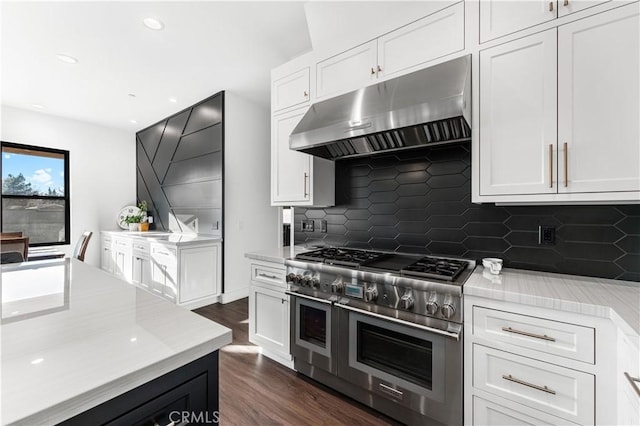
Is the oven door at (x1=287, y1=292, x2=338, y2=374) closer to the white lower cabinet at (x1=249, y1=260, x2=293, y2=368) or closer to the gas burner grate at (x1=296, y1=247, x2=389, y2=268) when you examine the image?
the white lower cabinet at (x1=249, y1=260, x2=293, y2=368)

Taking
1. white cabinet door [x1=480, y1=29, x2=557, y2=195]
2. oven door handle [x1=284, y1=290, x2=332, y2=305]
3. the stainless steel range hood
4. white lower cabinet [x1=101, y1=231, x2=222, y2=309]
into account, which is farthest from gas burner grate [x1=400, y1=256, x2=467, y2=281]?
white lower cabinet [x1=101, y1=231, x2=222, y2=309]

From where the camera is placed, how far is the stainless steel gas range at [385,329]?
57.3 inches

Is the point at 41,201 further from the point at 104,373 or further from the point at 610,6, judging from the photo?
the point at 610,6

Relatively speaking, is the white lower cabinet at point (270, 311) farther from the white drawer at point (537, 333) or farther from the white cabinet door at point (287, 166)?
the white drawer at point (537, 333)

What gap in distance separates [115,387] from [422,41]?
2.21 metres

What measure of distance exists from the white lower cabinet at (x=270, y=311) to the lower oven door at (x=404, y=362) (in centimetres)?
55

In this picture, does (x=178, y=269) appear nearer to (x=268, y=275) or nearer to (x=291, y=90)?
(x=268, y=275)

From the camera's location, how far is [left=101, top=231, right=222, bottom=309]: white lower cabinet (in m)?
3.45

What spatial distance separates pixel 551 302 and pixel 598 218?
750mm

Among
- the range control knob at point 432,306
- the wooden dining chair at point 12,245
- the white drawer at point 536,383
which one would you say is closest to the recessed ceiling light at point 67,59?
the wooden dining chair at point 12,245

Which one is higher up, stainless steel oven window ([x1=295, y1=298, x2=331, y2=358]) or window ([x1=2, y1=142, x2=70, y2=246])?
window ([x1=2, y1=142, x2=70, y2=246])

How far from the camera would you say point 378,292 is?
1651 mm

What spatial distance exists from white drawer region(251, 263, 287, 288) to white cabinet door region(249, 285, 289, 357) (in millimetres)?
66

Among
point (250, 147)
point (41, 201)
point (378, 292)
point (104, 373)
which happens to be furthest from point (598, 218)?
point (41, 201)
